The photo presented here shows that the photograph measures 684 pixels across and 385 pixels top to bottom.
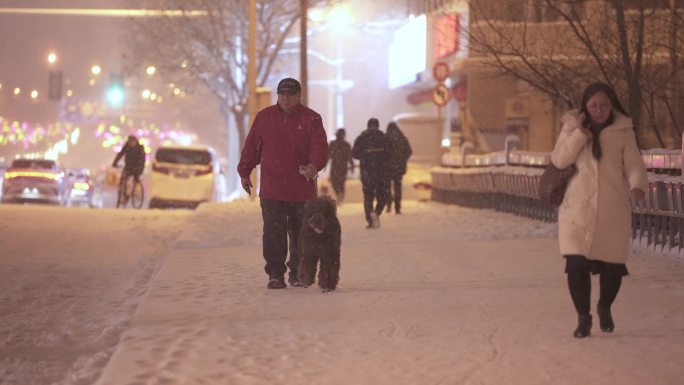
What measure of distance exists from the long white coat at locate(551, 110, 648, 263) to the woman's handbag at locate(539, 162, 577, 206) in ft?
0.14

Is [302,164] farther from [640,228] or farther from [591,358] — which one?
[640,228]

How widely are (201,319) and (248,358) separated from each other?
1.73 meters

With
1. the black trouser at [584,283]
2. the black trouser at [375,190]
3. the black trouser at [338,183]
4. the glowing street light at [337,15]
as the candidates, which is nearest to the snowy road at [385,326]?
the black trouser at [584,283]

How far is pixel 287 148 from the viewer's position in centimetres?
1041

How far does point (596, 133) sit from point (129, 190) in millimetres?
23508

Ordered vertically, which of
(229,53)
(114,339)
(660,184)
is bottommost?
(114,339)

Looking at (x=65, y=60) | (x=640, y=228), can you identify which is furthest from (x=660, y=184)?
(x=65, y=60)

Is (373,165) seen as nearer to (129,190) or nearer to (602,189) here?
(602,189)

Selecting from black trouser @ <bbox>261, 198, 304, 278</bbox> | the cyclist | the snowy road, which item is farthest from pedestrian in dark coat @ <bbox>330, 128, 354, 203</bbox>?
black trouser @ <bbox>261, 198, 304, 278</bbox>

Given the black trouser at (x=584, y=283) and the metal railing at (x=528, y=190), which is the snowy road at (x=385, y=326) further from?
the metal railing at (x=528, y=190)

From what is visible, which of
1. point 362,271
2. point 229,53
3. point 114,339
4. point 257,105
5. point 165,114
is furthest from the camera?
point 165,114

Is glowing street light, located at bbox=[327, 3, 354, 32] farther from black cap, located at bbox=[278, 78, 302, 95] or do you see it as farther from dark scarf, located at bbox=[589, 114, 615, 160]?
dark scarf, located at bbox=[589, 114, 615, 160]

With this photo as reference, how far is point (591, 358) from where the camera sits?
22.8ft

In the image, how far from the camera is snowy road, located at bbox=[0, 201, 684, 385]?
6.63 m
